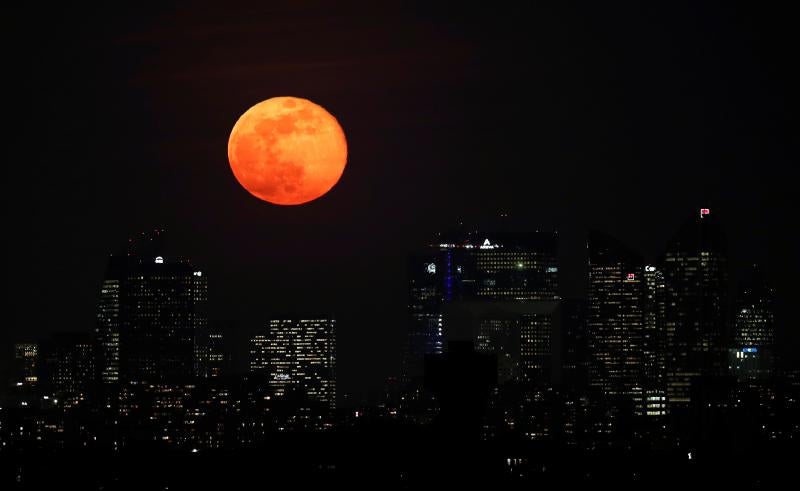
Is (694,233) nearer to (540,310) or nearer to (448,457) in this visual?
(540,310)

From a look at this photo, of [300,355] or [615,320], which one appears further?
[300,355]

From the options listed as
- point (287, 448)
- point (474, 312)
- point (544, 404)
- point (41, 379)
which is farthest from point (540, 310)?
point (287, 448)

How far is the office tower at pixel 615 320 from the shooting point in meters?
118

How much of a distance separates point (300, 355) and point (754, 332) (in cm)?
3791

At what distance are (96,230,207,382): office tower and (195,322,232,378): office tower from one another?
2.27 ft

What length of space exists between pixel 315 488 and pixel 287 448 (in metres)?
16.7

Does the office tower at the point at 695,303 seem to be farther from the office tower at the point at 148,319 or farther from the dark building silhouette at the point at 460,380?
the dark building silhouette at the point at 460,380

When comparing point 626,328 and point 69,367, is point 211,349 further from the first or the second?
point 626,328

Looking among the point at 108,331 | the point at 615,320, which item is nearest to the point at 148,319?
the point at 108,331

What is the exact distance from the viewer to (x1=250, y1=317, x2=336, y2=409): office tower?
127750mm

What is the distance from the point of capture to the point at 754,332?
128 m

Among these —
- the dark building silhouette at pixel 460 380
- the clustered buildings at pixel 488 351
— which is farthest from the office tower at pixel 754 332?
the dark building silhouette at pixel 460 380

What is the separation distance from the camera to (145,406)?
10600 cm

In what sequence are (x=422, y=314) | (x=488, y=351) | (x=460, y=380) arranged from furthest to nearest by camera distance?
(x=422, y=314), (x=488, y=351), (x=460, y=380)
